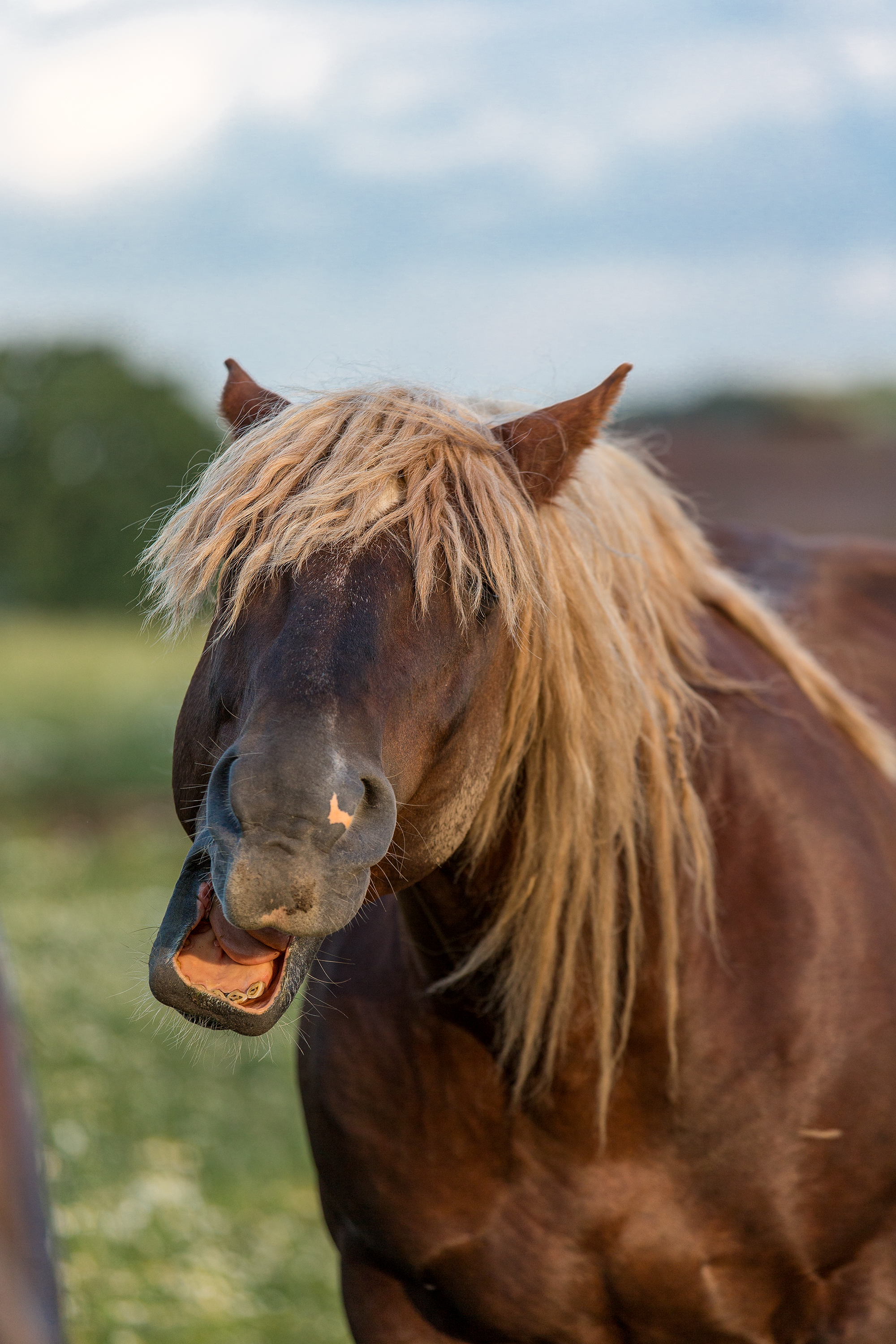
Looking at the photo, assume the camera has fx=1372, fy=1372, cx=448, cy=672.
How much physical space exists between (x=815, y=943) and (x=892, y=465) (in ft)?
63.3

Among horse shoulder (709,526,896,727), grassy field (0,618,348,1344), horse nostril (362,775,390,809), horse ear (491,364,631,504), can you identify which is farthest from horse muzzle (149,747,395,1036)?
horse shoulder (709,526,896,727)

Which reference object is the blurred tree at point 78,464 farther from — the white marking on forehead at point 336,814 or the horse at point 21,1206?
the horse at point 21,1206

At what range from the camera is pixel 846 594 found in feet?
12.3

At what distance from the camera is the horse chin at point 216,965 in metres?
2.06

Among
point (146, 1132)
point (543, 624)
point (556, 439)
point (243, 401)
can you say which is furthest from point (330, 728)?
point (146, 1132)

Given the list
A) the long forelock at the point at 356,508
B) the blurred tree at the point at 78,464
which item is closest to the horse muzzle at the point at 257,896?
the long forelock at the point at 356,508

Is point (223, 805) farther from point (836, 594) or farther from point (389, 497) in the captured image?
point (836, 594)

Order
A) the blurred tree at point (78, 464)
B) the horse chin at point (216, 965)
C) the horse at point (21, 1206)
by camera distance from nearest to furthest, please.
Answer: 1. the horse at point (21, 1206)
2. the horse chin at point (216, 965)
3. the blurred tree at point (78, 464)

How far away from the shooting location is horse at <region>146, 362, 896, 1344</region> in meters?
2.19

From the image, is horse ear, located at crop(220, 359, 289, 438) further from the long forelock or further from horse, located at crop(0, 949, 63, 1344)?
horse, located at crop(0, 949, 63, 1344)

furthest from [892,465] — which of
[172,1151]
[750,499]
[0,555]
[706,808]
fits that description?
[0,555]

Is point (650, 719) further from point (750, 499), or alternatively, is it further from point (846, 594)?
point (750, 499)

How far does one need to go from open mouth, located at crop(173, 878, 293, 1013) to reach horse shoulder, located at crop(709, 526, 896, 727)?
6.10ft

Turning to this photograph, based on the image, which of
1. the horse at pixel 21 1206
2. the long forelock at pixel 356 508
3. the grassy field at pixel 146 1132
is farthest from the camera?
the grassy field at pixel 146 1132
